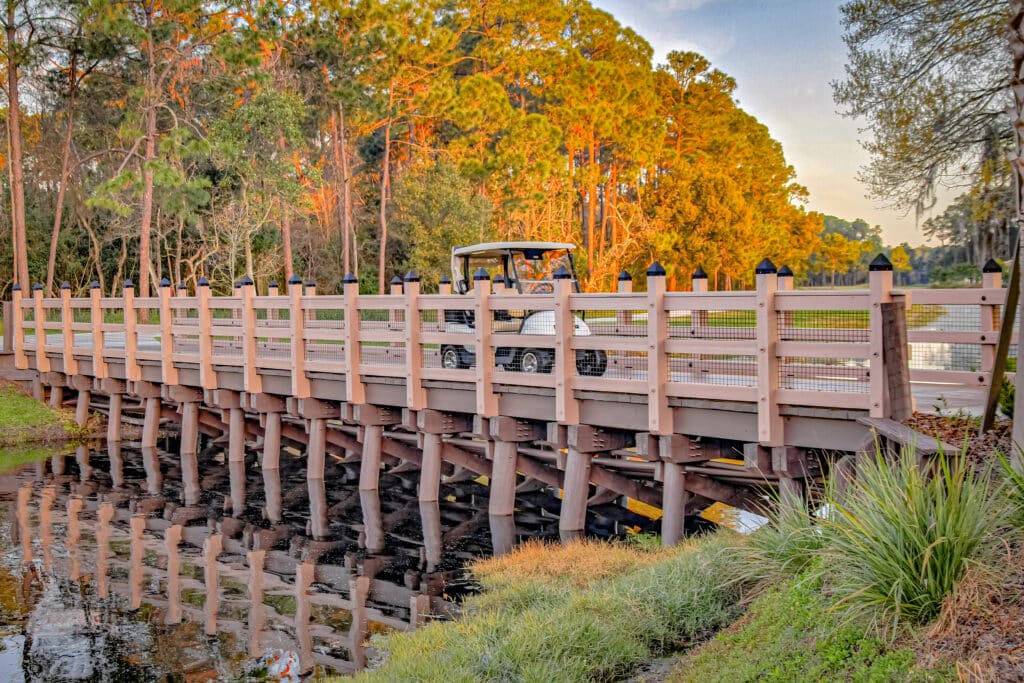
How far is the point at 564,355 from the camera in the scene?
12.1 metres

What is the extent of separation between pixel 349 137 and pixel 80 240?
1456 cm

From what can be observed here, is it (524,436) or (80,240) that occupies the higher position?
(80,240)

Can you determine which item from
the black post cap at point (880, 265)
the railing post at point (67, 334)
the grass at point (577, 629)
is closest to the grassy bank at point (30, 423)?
the railing post at point (67, 334)

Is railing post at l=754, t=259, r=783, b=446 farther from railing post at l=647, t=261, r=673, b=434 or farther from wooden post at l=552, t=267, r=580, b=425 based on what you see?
wooden post at l=552, t=267, r=580, b=425

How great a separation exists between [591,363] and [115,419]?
47.9 feet

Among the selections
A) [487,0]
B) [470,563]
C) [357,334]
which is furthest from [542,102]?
[470,563]

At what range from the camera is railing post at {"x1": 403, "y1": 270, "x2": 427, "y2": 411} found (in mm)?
14234

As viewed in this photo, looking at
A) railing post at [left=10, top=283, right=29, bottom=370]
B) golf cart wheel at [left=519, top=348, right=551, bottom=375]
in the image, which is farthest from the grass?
railing post at [left=10, top=283, right=29, bottom=370]

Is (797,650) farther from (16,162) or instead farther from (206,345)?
(16,162)

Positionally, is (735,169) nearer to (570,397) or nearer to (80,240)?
(80,240)

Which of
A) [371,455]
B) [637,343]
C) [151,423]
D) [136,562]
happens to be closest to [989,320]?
[637,343]

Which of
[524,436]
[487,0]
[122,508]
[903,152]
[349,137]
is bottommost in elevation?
[122,508]

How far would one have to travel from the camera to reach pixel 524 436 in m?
13.4

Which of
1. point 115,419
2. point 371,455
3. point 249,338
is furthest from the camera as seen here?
point 115,419
